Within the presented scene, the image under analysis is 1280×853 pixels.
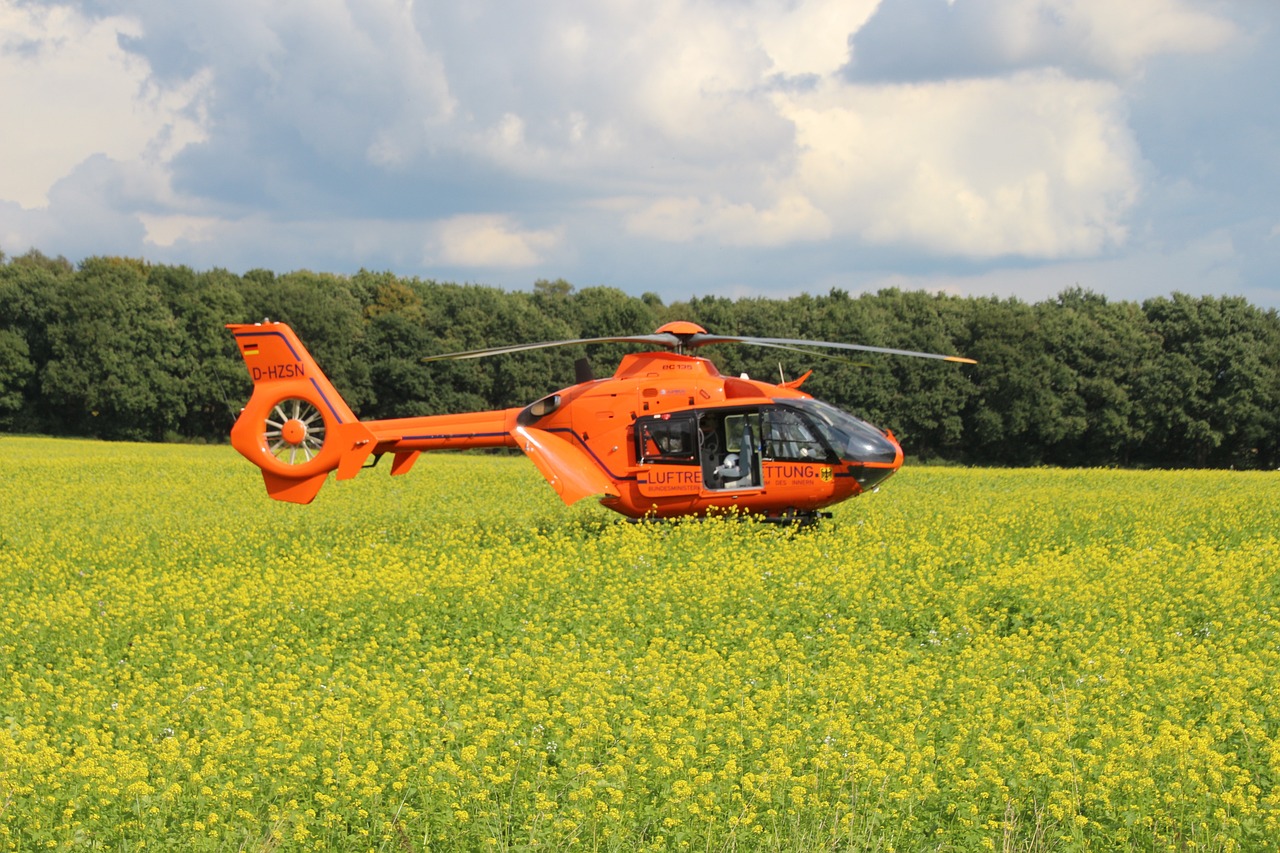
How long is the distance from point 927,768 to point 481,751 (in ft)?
10.1

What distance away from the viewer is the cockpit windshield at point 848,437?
54.6ft

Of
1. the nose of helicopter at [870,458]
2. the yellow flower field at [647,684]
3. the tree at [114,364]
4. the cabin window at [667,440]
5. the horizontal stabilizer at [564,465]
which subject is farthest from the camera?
the tree at [114,364]

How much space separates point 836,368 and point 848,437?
4890cm

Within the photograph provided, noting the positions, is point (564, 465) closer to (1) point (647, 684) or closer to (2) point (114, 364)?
(1) point (647, 684)

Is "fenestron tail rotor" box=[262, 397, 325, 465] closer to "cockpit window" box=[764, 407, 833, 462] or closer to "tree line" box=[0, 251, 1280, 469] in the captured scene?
"cockpit window" box=[764, 407, 833, 462]

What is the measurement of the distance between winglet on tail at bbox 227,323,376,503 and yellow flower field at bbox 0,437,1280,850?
1.01 m

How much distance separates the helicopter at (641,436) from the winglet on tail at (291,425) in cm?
2

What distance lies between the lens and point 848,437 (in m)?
16.8

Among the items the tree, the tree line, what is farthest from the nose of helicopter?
the tree

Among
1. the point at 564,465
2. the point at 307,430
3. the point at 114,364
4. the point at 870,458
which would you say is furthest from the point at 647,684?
the point at 114,364

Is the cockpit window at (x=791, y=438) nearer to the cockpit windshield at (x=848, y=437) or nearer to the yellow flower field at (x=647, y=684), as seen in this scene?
the cockpit windshield at (x=848, y=437)

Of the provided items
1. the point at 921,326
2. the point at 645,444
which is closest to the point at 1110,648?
the point at 645,444

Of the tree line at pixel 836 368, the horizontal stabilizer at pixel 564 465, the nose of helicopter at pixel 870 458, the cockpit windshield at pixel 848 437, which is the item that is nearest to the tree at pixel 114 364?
the tree line at pixel 836 368

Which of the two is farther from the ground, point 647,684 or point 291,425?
point 291,425
